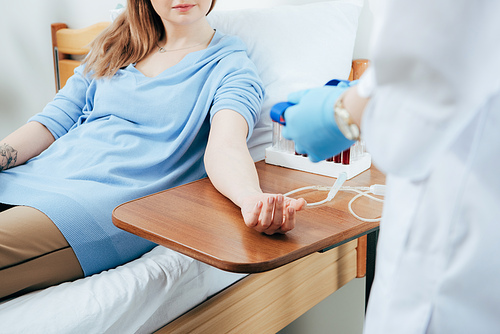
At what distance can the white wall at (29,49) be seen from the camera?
2576 mm

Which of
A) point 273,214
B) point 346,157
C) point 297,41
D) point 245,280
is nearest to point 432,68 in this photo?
point 273,214

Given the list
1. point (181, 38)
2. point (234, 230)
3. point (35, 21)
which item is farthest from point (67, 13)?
point (234, 230)

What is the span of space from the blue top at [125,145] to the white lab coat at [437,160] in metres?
0.74

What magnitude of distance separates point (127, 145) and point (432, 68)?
105 centimetres

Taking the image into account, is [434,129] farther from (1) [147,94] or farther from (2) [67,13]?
(2) [67,13]

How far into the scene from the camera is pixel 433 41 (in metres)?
0.44

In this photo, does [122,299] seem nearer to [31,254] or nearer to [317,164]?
[31,254]

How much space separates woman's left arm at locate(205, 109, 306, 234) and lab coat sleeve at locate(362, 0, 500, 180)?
0.40 metres

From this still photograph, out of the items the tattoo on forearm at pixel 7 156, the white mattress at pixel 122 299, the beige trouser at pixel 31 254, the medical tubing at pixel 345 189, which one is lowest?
the white mattress at pixel 122 299

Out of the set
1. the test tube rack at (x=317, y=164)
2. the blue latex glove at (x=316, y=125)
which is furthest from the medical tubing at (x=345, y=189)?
the blue latex glove at (x=316, y=125)

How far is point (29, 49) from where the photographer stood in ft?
9.08

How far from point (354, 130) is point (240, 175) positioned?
0.52 metres

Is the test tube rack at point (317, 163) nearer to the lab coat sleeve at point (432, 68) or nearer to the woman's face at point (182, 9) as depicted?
the woman's face at point (182, 9)

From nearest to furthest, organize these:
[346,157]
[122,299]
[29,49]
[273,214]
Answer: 1. [273,214]
2. [122,299]
3. [346,157]
4. [29,49]
